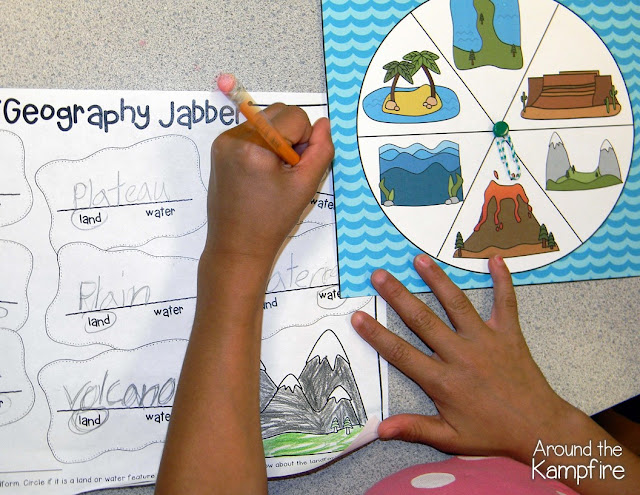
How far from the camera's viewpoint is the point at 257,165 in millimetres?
508

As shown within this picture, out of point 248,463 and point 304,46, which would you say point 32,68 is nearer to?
point 304,46

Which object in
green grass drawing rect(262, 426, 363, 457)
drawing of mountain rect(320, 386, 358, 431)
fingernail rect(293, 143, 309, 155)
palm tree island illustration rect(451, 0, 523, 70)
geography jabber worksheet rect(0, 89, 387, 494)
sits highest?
palm tree island illustration rect(451, 0, 523, 70)

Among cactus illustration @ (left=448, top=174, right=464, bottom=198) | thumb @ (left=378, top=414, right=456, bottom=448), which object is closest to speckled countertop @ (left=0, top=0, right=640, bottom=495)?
thumb @ (left=378, top=414, right=456, bottom=448)

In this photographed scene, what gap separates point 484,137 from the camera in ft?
2.07

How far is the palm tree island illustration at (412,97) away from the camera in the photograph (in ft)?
2.02

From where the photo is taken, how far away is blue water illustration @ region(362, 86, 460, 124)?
0.62 meters

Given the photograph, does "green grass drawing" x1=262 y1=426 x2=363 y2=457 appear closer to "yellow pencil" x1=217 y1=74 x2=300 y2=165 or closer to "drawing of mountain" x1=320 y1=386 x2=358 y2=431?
"drawing of mountain" x1=320 y1=386 x2=358 y2=431

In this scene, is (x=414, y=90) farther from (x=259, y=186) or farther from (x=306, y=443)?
(x=306, y=443)

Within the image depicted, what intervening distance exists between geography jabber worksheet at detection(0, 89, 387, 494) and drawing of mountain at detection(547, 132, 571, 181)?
307mm

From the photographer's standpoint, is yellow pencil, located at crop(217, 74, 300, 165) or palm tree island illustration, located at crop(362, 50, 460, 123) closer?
yellow pencil, located at crop(217, 74, 300, 165)

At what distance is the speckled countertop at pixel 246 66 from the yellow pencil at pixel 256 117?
114mm

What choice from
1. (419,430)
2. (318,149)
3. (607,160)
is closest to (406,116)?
(318,149)

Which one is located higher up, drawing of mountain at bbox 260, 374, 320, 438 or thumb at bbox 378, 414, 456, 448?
drawing of mountain at bbox 260, 374, 320, 438

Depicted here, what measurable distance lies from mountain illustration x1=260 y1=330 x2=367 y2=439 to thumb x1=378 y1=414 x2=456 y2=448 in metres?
0.03
